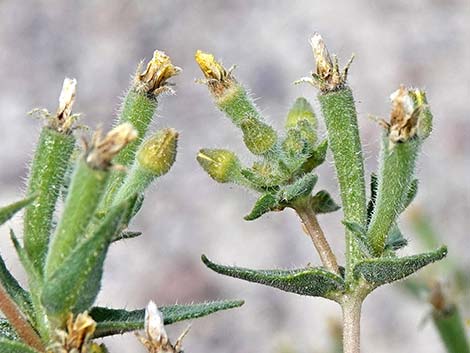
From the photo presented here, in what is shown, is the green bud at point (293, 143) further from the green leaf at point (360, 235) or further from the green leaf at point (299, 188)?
the green leaf at point (360, 235)

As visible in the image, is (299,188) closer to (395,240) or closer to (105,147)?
(395,240)

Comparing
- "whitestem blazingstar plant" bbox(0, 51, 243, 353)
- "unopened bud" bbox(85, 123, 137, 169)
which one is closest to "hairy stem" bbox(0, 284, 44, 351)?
"whitestem blazingstar plant" bbox(0, 51, 243, 353)

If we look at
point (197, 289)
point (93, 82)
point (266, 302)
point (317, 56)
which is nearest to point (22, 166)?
point (93, 82)

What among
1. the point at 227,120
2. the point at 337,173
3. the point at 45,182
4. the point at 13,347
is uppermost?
the point at 227,120

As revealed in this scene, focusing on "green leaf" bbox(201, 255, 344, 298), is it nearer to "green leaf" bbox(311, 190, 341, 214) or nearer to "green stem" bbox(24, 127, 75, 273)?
"green leaf" bbox(311, 190, 341, 214)

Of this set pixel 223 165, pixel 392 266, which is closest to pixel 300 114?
pixel 223 165
